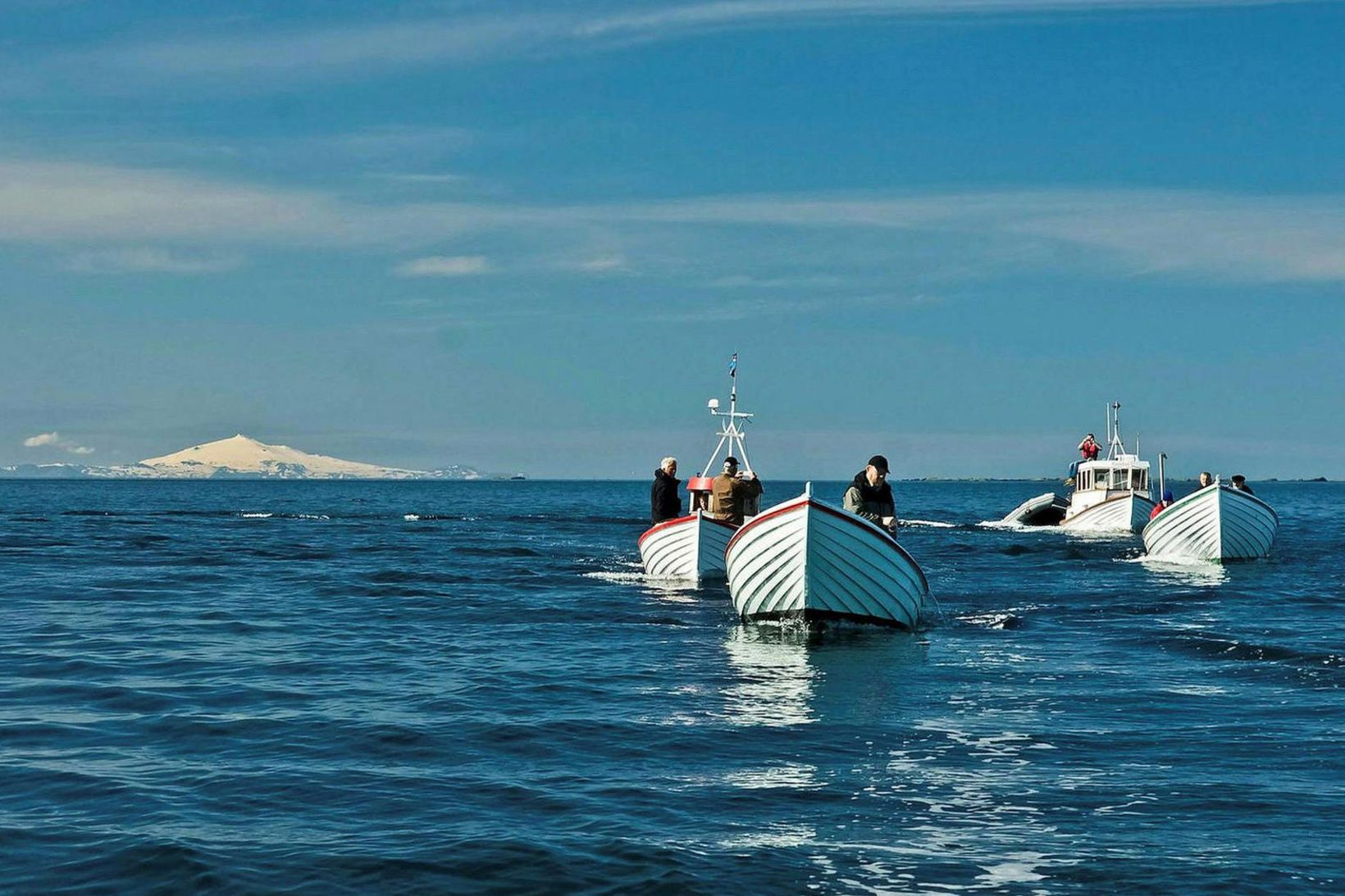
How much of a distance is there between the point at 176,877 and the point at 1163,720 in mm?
8883

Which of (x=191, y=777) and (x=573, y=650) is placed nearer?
(x=191, y=777)

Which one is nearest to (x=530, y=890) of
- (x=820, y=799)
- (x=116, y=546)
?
(x=820, y=799)

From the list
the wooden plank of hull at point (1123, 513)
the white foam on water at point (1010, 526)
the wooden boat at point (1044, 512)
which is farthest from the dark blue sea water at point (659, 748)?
the wooden boat at point (1044, 512)

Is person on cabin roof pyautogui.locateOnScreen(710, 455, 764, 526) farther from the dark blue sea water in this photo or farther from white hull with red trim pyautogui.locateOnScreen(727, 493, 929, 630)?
white hull with red trim pyautogui.locateOnScreen(727, 493, 929, 630)

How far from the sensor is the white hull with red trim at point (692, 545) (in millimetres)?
26266

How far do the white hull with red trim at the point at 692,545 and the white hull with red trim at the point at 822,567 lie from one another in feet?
22.5

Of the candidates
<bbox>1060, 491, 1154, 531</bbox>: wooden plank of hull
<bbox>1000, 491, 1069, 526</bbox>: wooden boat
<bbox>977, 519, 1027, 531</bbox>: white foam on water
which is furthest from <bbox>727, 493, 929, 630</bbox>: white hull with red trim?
<bbox>1000, 491, 1069, 526</bbox>: wooden boat

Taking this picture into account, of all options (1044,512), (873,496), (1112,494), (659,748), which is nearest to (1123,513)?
(1112,494)

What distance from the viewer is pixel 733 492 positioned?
2533 centimetres

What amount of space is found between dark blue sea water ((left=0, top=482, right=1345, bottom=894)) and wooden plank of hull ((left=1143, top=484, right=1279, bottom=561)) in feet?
31.0

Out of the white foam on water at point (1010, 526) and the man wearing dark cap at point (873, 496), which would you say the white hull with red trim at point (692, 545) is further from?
the white foam on water at point (1010, 526)

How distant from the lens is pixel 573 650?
57.0 ft

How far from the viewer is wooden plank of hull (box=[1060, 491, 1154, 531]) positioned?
47844mm

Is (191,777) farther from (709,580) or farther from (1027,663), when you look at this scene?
(709,580)
